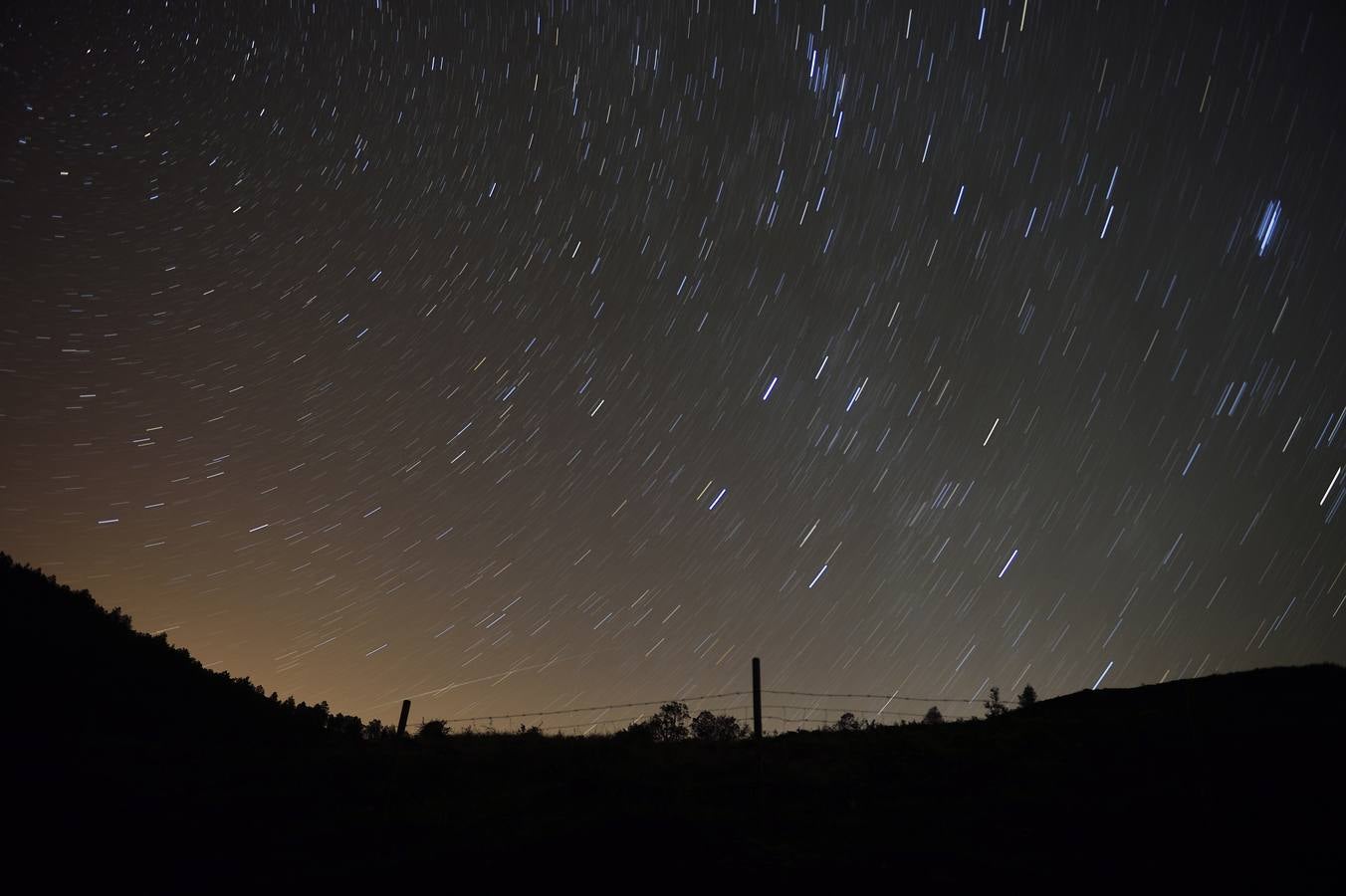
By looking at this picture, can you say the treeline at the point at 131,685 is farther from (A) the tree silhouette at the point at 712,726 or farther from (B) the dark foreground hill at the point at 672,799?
(A) the tree silhouette at the point at 712,726

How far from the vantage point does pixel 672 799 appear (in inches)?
585

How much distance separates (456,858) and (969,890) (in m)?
7.78

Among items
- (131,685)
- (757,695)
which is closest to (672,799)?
(757,695)

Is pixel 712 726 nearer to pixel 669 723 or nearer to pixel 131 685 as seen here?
pixel 669 723

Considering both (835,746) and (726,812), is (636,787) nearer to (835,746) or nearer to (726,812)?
(726,812)

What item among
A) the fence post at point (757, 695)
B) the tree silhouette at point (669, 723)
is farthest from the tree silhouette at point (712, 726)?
the fence post at point (757, 695)

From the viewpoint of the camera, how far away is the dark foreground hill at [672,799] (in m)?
11.4

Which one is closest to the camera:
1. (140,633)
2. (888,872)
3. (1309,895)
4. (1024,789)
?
(1309,895)

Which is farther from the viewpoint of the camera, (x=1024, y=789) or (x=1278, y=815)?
(x=1024, y=789)

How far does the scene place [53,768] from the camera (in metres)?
15.7

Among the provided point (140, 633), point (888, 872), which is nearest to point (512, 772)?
point (888, 872)

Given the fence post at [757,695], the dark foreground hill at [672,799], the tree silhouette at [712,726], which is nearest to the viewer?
the dark foreground hill at [672,799]

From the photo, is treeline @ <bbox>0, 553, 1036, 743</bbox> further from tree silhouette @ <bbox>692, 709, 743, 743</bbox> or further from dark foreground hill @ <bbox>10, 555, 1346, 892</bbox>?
tree silhouette @ <bbox>692, 709, 743, 743</bbox>

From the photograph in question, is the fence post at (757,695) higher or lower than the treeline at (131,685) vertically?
lower
